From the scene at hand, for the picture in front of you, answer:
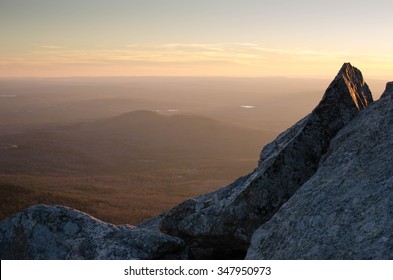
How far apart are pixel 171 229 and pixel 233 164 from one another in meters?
128

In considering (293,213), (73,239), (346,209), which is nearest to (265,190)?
(293,213)

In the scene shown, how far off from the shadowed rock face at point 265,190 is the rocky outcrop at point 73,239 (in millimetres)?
933

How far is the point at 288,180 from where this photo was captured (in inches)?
436

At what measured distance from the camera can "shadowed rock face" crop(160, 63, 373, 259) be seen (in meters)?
11.0

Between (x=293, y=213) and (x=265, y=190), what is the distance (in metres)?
1.78

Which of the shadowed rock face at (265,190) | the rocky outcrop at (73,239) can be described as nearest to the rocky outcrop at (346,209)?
the shadowed rock face at (265,190)

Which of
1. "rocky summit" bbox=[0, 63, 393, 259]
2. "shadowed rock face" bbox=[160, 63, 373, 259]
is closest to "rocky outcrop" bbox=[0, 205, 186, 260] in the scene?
"rocky summit" bbox=[0, 63, 393, 259]

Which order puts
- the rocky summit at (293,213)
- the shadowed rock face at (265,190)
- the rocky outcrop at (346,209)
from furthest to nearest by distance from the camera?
the shadowed rock face at (265,190)
the rocky summit at (293,213)
the rocky outcrop at (346,209)

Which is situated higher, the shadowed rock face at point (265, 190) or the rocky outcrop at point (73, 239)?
the shadowed rock face at point (265, 190)

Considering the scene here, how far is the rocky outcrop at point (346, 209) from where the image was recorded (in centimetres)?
749

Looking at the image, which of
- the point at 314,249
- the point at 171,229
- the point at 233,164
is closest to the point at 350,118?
the point at 314,249

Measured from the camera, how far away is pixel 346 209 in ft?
27.1

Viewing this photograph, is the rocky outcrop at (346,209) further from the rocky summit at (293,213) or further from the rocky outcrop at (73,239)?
the rocky outcrop at (73,239)

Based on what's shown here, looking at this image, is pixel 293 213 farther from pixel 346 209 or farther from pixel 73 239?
pixel 73 239
